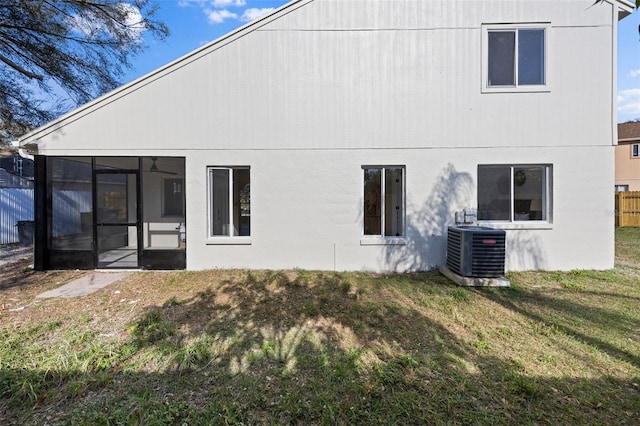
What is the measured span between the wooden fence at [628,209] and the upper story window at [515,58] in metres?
14.6

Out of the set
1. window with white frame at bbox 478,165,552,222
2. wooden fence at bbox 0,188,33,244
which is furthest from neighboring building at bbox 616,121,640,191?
wooden fence at bbox 0,188,33,244

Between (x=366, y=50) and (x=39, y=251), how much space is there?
29.9ft

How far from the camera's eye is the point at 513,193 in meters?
7.45

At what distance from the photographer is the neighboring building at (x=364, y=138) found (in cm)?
725

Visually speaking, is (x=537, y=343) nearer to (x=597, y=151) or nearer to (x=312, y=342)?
(x=312, y=342)

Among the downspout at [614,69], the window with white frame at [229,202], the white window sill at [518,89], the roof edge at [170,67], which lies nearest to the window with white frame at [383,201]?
the white window sill at [518,89]

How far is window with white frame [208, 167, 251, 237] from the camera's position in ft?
24.8

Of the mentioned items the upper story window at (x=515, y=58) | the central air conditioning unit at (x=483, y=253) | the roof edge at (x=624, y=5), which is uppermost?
the roof edge at (x=624, y=5)

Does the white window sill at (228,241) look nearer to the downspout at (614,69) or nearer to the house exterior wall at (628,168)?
the downspout at (614,69)

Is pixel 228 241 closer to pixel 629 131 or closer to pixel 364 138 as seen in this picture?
pixel 364 138

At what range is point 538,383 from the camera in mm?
3139

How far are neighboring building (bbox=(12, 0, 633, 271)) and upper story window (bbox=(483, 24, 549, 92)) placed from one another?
0.11 feet

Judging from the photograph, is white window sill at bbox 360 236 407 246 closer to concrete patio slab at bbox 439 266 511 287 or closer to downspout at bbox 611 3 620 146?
concrete patio slab at bbox 439 266 511 287

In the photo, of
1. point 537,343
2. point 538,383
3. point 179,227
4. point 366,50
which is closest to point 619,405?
point 538,383
